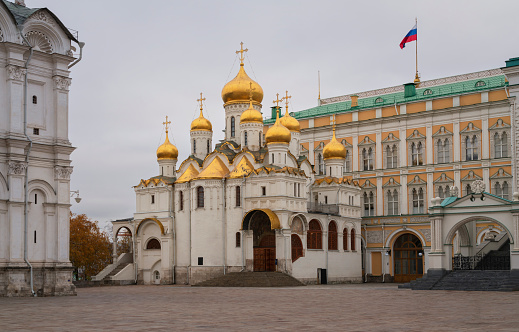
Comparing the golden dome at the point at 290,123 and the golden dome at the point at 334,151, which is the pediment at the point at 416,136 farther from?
the golden dome at the point at 290,123

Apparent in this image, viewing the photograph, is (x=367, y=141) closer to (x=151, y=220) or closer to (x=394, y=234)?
(x=394, y=234)

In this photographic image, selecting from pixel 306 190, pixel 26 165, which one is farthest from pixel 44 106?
pixel 306 190

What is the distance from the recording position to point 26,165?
32.0 meters

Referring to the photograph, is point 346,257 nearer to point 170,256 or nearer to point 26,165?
point 170,256

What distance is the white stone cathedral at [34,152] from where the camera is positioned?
103ft

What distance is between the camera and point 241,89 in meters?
55.3

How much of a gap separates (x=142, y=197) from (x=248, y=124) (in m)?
10.5

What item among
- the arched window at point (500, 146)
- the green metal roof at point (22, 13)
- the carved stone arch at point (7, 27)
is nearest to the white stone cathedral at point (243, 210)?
the arched window at point (500, 146)

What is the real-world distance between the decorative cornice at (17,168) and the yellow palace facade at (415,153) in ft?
90.6

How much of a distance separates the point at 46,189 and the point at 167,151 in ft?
81.2

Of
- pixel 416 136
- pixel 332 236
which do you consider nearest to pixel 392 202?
pixel 416 136

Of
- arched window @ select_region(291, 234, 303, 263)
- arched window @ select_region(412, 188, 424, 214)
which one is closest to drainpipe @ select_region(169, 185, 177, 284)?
arched window @ select_region(291, 234, 303, 263)

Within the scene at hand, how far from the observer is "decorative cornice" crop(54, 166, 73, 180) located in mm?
33188

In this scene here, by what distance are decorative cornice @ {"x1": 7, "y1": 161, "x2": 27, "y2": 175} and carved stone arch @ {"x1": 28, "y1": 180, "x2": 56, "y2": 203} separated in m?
0.91
